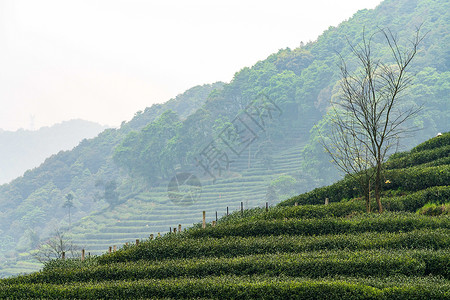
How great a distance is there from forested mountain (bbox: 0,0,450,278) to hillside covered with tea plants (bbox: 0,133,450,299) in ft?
238

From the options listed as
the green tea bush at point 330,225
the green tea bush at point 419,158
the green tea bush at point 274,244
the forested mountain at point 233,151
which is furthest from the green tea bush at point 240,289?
the forested mountain at point 233,151

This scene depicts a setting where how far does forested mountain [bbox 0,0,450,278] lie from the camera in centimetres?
10656

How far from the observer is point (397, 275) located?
523 inches

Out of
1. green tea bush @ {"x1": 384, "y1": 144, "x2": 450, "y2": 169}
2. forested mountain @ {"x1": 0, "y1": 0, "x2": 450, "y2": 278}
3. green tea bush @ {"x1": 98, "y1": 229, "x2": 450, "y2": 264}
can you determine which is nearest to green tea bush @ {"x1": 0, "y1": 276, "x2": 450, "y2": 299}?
green tea bush @ {"x1": 98, "y1": 229, "x2": 450, "y2": 264}

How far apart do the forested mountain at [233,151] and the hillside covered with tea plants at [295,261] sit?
72.7m

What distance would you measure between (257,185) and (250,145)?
15.4 meters

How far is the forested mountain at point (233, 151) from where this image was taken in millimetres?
106562

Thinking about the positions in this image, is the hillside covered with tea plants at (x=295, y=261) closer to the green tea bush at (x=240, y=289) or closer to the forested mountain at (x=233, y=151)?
the green tea bush at (x=240, y=289)

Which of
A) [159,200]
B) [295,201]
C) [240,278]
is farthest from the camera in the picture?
[159,200]

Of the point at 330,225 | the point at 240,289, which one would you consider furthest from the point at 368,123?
the point at 240,289

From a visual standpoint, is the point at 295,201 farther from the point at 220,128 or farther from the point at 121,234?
the point at 220,128

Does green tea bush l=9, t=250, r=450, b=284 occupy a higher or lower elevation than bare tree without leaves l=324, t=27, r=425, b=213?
lower

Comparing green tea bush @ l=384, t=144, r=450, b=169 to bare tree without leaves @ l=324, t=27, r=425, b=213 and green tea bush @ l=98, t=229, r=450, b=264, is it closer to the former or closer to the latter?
bare tree without leaves @ l=324, t=27, r=425, b=213

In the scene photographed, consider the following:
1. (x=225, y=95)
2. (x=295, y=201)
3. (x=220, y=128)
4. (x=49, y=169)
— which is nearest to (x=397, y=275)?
(x=295, y=201)
